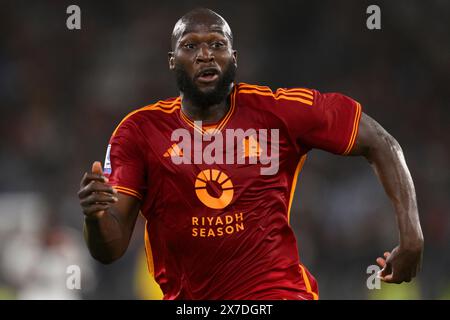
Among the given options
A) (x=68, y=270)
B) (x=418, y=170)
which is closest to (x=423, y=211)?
(x=418, y=170)

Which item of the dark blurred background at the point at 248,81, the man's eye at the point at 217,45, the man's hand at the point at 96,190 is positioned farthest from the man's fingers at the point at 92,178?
the dark blurred background at the point at 248,81

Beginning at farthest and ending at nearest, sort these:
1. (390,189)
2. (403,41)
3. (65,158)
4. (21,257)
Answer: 1. (403,41)
2. (65,158)
3. (21,257)
4. (390,189)

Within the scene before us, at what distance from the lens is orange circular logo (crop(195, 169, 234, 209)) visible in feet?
16.4

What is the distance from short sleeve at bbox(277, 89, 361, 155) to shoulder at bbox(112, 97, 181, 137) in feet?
2.12

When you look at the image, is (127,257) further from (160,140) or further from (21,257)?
(160,140)

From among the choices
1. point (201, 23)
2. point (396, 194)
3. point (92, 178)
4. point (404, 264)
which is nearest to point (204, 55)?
point (201, 23)

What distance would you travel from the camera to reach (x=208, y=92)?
16.9ft

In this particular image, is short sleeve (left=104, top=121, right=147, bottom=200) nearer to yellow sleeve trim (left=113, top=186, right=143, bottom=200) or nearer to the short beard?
yellow sleeve trim (left=113, top=186, right=143, bottom=200)

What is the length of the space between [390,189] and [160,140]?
1286 millimetres

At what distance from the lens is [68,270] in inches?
424

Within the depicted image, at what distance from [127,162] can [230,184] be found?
0.59 meters

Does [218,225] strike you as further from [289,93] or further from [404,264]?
[404,264]

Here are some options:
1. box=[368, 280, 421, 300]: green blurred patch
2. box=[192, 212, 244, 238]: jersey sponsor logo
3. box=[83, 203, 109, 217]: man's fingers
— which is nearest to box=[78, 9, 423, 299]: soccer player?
box=[192, 212, 244, 238]: jersey sponsor logo

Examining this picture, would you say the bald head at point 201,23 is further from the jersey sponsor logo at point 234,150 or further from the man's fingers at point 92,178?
the man's fingers at point 92,178
